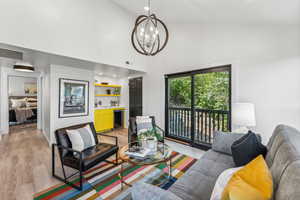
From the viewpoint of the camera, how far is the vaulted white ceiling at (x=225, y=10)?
1.96 metres

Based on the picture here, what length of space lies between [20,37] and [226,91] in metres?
3.95

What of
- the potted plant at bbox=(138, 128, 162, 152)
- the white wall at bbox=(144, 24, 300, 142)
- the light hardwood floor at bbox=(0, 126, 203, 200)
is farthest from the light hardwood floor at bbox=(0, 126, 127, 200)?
the white wall at bbox=(144, 24, 300, 142)

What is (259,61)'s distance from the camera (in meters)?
2.54

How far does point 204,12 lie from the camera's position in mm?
2738

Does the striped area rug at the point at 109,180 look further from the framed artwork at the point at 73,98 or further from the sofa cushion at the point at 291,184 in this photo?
the framed artwork at the point at 73,98

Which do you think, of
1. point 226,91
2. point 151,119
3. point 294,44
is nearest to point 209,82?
point 226,91

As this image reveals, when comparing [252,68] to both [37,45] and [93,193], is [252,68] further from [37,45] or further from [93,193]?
[37,45]

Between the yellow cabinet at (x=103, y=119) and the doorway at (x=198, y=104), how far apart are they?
2353 mm

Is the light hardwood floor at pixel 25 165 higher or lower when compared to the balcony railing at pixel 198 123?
lower

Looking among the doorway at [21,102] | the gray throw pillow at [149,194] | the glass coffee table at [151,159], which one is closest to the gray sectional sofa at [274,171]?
the gray throw pillow at [149,194]

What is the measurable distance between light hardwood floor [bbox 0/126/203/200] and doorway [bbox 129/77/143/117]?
4.04 ft

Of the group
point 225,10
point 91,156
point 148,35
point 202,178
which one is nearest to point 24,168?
point 91,156

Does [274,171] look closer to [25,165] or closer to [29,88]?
[25,165]

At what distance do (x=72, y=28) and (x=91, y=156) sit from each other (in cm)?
252
